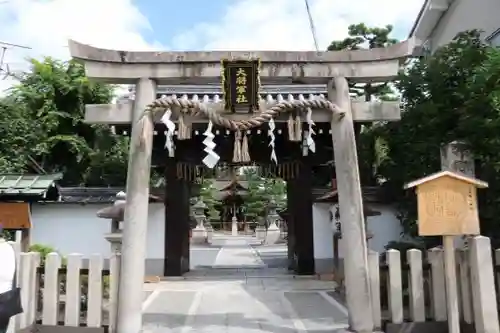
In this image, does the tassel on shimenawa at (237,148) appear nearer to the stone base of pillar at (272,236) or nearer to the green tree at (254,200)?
the stone base of pillar at (272,236)

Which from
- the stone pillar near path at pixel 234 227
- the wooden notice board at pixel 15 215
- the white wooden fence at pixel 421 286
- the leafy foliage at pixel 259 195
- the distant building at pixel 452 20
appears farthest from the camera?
the leafy foliage at pixel 259 195

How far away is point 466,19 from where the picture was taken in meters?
14.6

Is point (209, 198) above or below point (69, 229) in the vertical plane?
above

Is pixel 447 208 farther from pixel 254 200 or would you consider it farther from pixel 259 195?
pixel 254 200

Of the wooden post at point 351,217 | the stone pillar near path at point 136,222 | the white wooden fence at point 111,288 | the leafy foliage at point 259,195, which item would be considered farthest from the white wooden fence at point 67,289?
the leafy foliage at point 259,195

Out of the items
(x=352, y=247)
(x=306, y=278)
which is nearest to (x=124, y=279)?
(x=352, y=247)

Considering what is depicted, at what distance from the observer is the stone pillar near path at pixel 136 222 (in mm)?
6520

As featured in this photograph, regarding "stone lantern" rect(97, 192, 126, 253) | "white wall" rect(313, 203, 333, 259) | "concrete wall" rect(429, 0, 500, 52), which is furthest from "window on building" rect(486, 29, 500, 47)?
"stone lantern" rect(97, 192, 126, 253)

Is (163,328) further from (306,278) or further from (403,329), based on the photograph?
(306,278)

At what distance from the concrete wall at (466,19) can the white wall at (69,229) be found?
1100 centimetres

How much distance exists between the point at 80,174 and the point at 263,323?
1615 cm

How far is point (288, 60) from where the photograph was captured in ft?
23.7

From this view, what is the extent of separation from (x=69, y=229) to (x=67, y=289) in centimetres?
817

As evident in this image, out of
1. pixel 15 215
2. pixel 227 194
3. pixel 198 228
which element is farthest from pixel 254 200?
pixel 15 215
